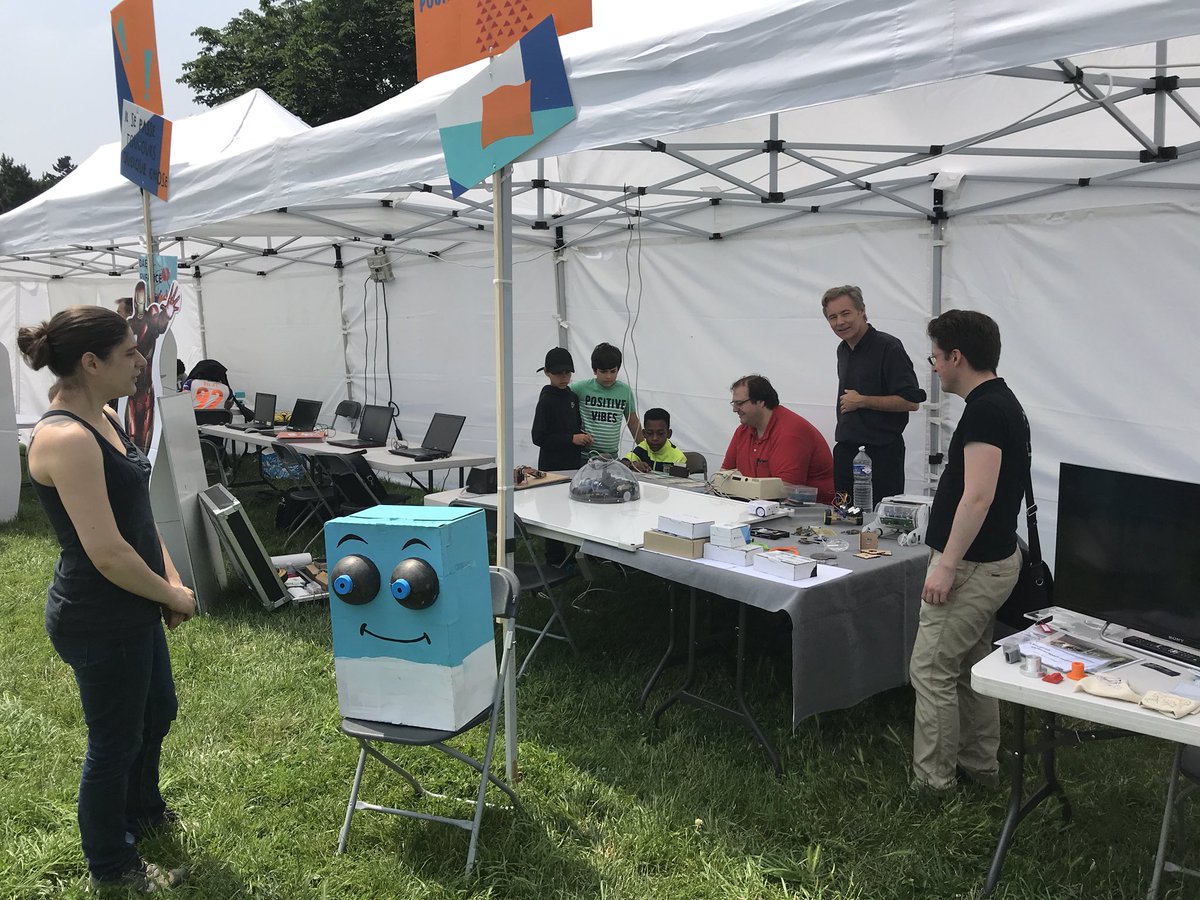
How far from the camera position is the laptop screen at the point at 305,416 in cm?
736

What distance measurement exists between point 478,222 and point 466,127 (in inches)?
160

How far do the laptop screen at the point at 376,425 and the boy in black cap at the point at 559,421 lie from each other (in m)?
2.02

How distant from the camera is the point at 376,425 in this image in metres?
6.70

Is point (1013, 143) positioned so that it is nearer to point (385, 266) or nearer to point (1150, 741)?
point (1150, 741)

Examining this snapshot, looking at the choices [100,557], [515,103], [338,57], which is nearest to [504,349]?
[515,103]

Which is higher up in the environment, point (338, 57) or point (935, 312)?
point (338, 57)

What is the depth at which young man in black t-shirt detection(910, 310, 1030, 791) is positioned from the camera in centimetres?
244

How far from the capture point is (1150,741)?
10.1ft

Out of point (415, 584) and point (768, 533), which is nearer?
point (415, 584)

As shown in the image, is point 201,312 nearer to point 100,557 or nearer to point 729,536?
point 729,536

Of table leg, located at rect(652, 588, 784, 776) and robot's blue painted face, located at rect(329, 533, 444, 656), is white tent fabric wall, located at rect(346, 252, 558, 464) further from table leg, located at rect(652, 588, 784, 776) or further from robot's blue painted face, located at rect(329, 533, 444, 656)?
robot's blue painted face, located at rect(329, 533, 444, 656)

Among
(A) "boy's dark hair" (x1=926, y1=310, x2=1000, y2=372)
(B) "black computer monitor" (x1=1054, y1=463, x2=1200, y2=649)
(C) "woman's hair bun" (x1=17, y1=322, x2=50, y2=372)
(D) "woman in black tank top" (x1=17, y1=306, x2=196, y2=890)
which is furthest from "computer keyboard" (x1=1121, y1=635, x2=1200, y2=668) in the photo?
(C) "woman's hair bun" (x1=17, y1=322, x2=50, y2=372)

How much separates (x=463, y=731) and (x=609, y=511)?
164cm

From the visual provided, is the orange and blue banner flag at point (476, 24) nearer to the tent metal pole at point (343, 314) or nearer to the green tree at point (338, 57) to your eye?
the tent metal pole at point (343, 314)
